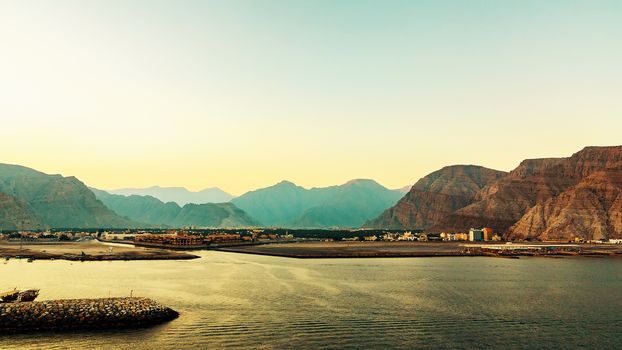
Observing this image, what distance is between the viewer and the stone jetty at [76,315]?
49.6 m

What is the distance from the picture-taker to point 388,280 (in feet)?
310

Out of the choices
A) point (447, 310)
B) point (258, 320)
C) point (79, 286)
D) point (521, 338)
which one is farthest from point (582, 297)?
point (79, 286)

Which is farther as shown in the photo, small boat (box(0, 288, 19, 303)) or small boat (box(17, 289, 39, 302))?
small boat (box(17, 289, 39, 302))

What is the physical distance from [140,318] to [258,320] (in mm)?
12253

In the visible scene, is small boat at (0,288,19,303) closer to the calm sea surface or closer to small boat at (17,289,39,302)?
small boat at (17,289,39,302)

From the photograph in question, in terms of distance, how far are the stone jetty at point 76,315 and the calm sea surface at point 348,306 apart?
2.88 m

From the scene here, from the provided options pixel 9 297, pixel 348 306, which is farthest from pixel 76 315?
pixel 348 306

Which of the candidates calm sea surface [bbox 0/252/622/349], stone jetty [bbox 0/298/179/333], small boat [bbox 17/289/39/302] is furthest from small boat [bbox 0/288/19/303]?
calm sea surface [bbox 0/252/622/349]

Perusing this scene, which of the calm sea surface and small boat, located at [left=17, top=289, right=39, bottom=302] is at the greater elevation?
small boat, located at [left=17, top=289, right=39, bottom=302]

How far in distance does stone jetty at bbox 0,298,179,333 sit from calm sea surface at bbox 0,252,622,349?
288 cm

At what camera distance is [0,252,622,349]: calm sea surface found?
45625mm

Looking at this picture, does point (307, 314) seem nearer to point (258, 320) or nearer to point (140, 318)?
point (258, 320)

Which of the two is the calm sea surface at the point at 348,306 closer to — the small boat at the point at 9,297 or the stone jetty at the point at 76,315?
the stone jetty at the point at 76,315

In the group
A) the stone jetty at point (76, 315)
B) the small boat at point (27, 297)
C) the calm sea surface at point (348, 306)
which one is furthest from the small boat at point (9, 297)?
the calm sea surface at point (348, 306)
